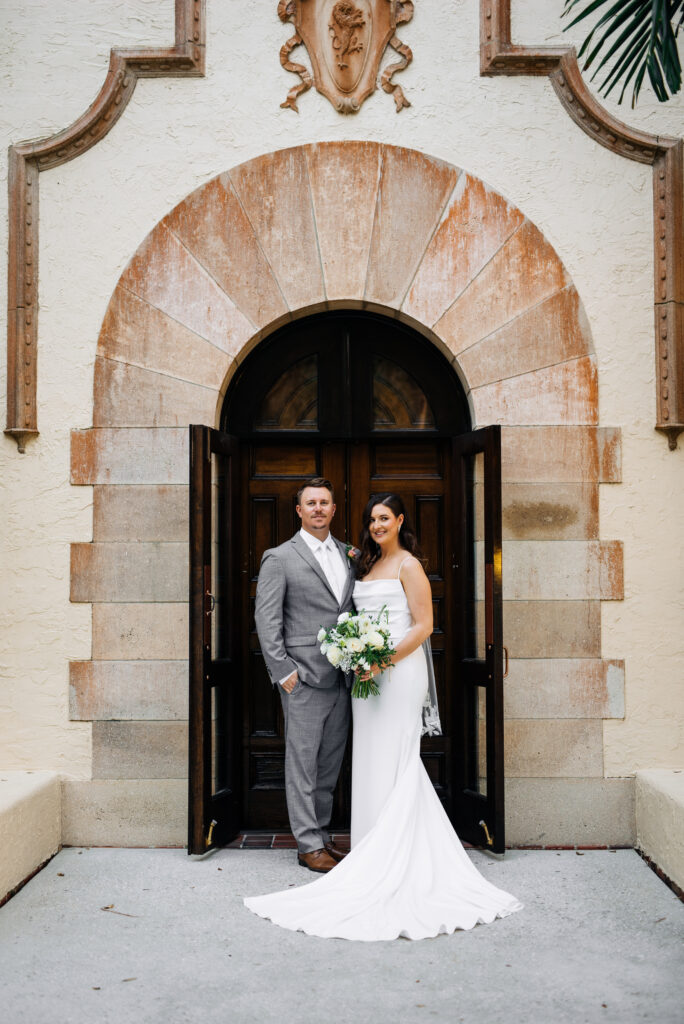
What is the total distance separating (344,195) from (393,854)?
3833 millimetres

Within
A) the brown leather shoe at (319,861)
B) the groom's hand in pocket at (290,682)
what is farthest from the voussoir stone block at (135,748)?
the brown leather shoe at (319,861)

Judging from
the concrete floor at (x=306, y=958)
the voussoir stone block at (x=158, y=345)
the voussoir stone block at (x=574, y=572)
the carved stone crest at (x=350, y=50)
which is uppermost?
the carved stone crest at (x=350, y=50)

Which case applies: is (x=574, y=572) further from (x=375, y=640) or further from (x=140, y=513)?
(x=140, y=513)

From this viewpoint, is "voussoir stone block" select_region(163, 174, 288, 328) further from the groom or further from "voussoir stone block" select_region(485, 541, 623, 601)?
"voussoir stone block" select_region(485, 541, 623, 601)

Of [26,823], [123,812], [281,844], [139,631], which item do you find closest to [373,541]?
[139,631]

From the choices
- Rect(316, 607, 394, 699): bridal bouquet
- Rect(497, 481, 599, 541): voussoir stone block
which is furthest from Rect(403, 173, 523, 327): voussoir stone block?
Rect(316, 607, 394, 699): bridal bouquet

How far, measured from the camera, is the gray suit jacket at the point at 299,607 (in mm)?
5305

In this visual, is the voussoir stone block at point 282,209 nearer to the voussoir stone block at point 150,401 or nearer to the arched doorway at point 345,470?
the arched doorway at point 345,470

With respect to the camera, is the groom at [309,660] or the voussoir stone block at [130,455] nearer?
the groom at [309,660]

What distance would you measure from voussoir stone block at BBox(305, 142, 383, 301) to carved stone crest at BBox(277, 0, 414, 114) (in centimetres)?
27

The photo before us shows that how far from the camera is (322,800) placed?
214 inches

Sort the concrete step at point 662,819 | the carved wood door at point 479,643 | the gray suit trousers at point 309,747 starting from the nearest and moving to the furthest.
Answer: the concrete step at point 662,819, the gray suit trousers at point 309,747, the carved wood door at point 479,643

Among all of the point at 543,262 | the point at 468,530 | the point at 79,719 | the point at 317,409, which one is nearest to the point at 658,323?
the point at 543,262

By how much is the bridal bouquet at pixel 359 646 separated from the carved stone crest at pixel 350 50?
318cm
